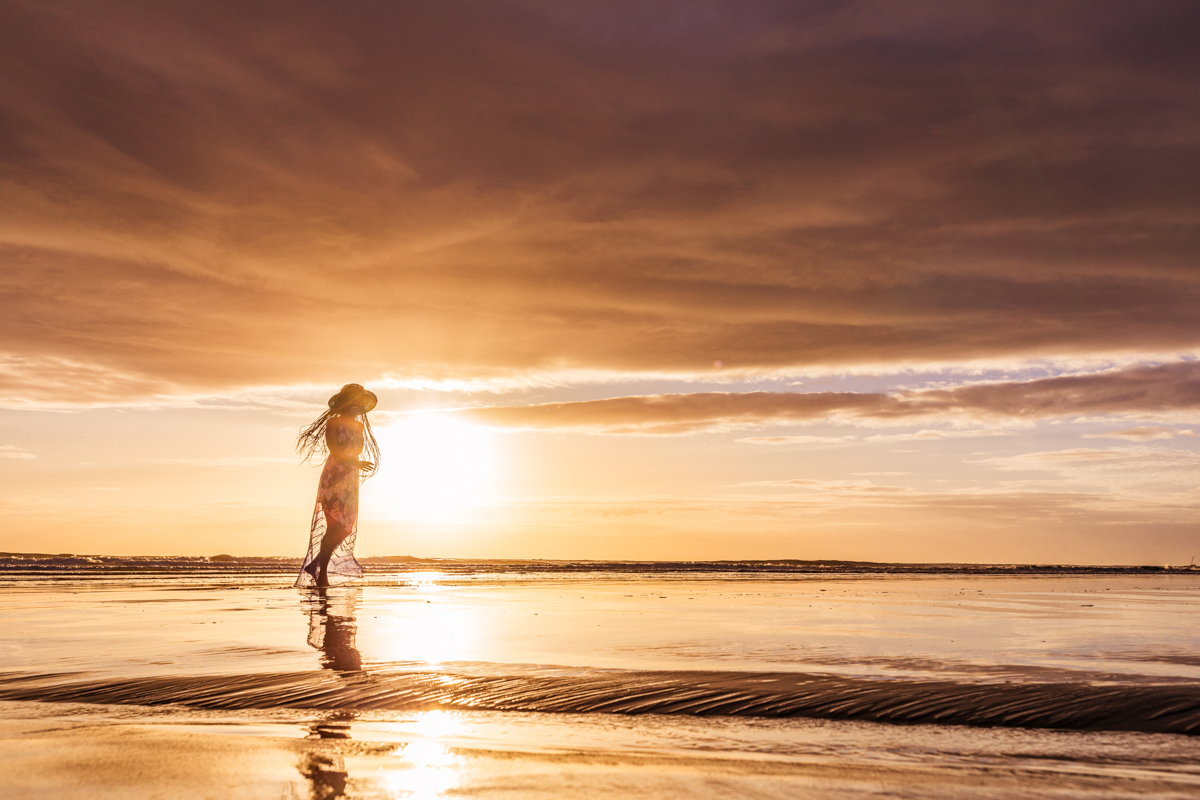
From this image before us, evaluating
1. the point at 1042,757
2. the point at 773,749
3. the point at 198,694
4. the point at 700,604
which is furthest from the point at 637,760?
the point at 700,604

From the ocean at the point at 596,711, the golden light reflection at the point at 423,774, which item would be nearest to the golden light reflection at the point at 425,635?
the ocean at the point at 596,711

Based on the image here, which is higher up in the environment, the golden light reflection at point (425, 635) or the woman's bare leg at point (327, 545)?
the woman's bare leg at point (327, 545)

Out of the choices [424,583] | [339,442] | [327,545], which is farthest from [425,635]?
[424,583]

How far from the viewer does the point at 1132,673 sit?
8242mm

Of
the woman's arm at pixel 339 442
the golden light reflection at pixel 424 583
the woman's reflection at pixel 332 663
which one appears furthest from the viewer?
the golden light reflection at pixel 424 583

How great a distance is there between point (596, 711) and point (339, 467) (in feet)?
64.1

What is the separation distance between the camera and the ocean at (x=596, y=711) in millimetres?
→ 4754

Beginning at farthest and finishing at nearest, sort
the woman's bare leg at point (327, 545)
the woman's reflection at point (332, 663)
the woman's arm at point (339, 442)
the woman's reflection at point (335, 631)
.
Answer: the woman's bare leg at point (327, 545) → the woman's arm at point (339, 442) → the woman's reflection at point (335, 631) → the woman's reflection at point (332, 663)

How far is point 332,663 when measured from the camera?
894 cm

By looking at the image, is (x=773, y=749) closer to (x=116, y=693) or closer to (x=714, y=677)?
(x=714, y=677)

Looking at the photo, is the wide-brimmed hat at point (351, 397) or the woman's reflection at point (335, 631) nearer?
the woman's reflection at point (335, 631)

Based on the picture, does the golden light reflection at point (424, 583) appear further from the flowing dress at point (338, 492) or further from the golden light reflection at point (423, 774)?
the golden light reflection at point (423, 774)

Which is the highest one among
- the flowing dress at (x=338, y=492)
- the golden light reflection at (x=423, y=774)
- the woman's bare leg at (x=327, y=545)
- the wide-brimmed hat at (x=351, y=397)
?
the wide-brimmed hat at (x=351, y=397)

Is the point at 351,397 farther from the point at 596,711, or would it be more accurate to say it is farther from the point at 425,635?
the point at 596,711
